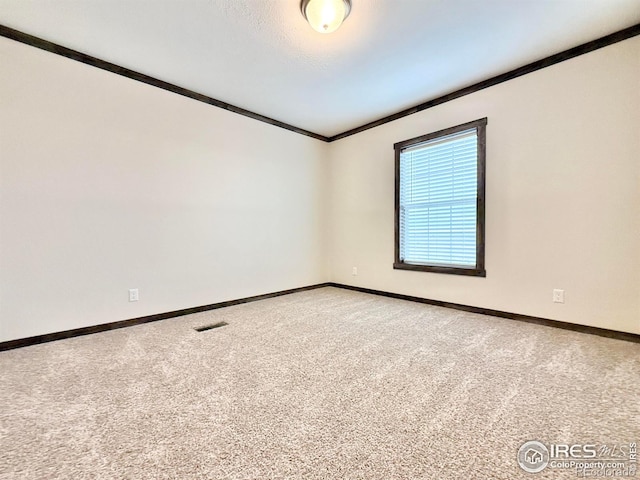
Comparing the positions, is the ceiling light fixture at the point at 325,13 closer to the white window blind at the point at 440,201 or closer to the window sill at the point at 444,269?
the white window blind at the point at 440,201

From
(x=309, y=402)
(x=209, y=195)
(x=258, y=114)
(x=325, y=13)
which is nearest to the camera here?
(x=309, y=402)

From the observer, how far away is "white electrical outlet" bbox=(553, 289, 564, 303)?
262cm

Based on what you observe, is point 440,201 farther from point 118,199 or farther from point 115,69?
point 115,69

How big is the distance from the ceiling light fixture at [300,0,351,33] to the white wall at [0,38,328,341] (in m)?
1.87

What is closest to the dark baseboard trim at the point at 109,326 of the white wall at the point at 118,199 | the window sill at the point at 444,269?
the white wall at the point at 118,199

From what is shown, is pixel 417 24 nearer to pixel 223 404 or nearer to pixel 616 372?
pixel 616 372

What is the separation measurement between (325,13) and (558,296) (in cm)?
318

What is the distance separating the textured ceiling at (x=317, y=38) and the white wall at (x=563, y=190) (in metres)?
0.33

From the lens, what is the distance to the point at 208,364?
1961mm

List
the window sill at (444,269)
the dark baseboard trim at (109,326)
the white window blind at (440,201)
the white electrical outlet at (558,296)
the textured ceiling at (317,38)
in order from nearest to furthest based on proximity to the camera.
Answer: the textured ceiling at (317,38), the dark baseboard trim at (109,326), the white electrical outlet at (558,296), the window sill at (444,269), the white window blind at (440,201)

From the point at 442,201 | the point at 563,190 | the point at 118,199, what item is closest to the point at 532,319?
the point at 563,190

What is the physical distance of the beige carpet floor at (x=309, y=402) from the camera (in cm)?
110

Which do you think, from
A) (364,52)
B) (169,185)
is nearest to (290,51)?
(364,52)

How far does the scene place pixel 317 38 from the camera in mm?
2369
